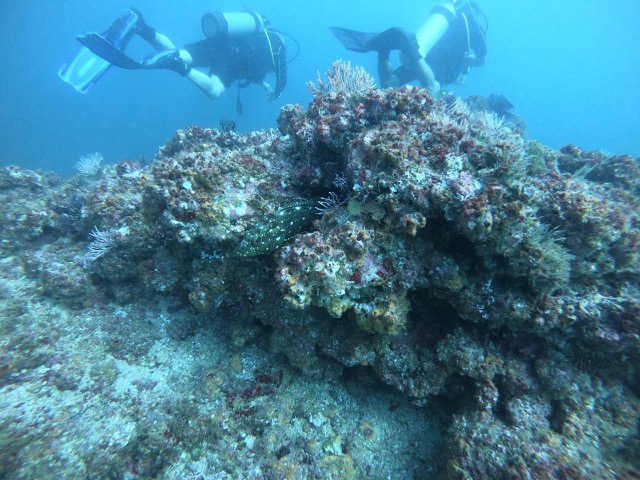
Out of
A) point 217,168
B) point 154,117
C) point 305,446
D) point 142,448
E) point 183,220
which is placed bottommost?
point 142,448

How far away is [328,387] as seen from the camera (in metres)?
5.09

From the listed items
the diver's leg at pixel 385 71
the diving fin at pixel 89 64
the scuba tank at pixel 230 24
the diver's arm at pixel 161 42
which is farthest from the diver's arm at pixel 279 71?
the diving fin at pixel 89 64

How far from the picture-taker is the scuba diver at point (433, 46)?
1378cm

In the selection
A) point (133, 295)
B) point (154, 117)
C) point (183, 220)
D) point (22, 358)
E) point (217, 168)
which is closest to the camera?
point (183, 220)

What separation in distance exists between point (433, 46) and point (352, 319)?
19.4 m

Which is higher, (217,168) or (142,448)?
(217,168)

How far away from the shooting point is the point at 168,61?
1468cm

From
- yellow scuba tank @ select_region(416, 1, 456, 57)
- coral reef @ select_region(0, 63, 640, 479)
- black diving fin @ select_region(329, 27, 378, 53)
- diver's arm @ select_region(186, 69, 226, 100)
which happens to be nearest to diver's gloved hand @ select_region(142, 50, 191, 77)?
diver's arm @ select_region(186, 69, 226, 100)

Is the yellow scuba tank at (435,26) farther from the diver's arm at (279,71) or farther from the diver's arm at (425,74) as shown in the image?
the diver's arm at (279,71)

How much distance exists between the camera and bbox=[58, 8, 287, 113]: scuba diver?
14.0 meters

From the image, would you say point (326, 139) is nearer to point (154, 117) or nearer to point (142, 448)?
point (142, 448)

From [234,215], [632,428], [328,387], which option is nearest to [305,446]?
[328,387]

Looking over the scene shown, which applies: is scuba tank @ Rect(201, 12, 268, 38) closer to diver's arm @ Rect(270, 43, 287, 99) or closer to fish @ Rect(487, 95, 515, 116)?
diver's arm @ Rect(270, 43, 287, 99)

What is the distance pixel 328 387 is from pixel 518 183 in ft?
14.1
